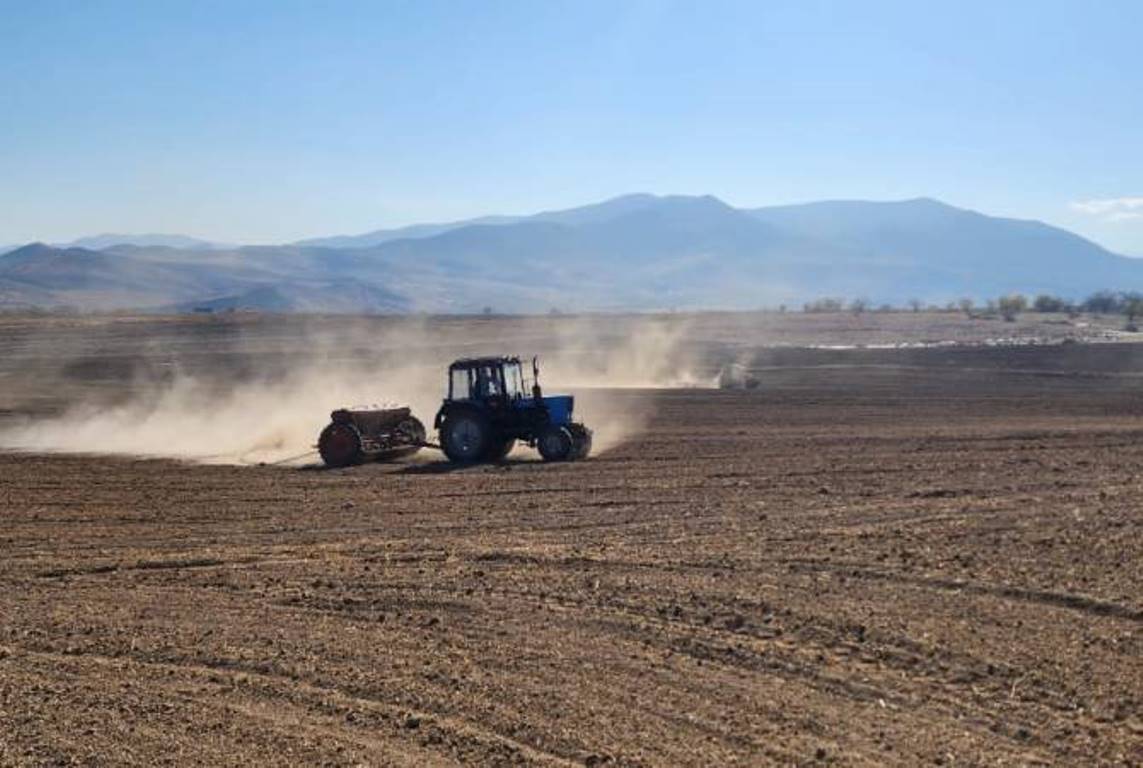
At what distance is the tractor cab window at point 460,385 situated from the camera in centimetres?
2744

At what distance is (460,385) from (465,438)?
120 cm

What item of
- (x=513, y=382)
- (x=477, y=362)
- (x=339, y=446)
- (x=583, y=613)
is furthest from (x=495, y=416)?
(x=583, y=613)

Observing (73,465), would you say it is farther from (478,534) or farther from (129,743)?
(129,743)

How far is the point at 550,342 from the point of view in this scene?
94.3 metres

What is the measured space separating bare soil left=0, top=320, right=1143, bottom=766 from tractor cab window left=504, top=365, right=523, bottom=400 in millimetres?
1902

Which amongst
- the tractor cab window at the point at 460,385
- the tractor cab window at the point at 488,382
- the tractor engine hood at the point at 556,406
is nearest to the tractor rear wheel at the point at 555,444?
the tractor engine hood at the point at 556,406

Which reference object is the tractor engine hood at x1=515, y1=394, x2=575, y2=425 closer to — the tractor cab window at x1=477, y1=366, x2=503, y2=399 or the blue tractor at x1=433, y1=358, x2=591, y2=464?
the blue tractor at x1=433, y1=358, x2=591, y2=464

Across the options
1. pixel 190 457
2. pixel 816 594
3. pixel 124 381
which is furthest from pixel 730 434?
pixel 124 381

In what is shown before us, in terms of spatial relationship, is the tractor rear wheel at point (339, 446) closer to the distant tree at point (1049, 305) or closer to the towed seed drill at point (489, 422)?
the towed seed drill at point (489, 422)

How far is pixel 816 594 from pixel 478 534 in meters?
5.86

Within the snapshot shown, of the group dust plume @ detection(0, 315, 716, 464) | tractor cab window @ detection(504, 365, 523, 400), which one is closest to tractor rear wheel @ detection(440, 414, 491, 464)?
tractor cab window @ detection(504, 365, 523, 400)

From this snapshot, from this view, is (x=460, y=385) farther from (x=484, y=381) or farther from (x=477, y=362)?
(x=477, y=362)

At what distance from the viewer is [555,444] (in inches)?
1045

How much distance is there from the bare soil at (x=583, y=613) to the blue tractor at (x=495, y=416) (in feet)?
3.74
